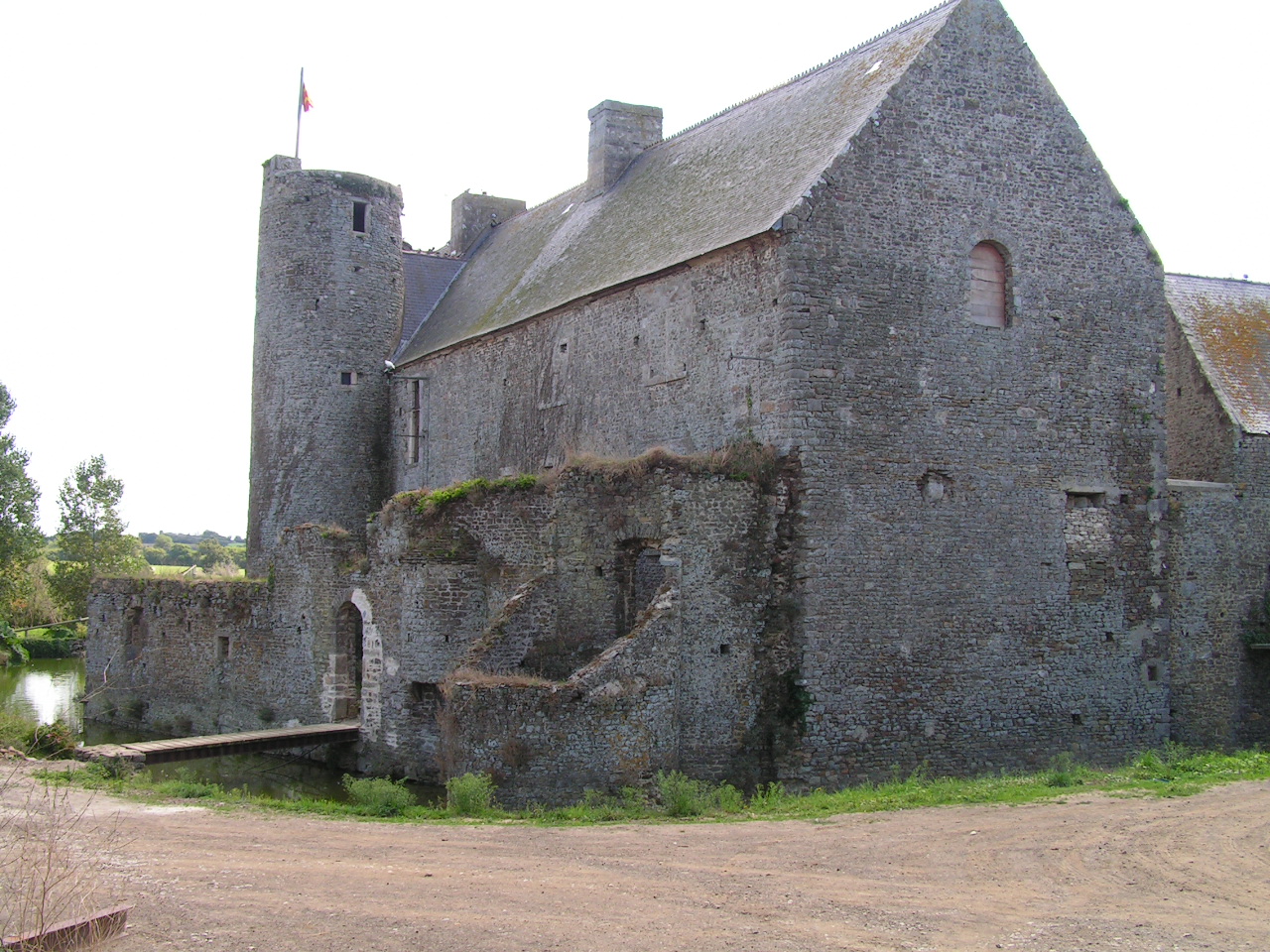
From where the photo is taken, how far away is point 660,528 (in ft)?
51.2

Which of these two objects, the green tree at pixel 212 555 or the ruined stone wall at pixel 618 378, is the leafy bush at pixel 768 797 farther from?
the green tree at pixel 212 555

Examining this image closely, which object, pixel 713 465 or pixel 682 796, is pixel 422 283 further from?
pixel 682 796

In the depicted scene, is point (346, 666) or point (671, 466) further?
point (346, 666)

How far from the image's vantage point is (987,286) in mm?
17797

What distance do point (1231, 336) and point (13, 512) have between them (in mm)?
44280

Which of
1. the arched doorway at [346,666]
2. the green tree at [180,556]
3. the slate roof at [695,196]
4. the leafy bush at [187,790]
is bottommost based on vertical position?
the leafy bush at [187,790]

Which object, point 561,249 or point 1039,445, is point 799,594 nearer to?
point 1039,445

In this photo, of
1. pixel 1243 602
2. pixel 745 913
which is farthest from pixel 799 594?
pixel 1243 602

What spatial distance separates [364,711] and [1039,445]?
1194 cm

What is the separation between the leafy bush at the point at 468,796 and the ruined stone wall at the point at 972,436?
4324 millimetres

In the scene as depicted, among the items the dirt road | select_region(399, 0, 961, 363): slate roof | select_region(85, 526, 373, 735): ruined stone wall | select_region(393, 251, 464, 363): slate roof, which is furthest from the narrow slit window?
the dirt road

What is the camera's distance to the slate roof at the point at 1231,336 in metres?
22.3

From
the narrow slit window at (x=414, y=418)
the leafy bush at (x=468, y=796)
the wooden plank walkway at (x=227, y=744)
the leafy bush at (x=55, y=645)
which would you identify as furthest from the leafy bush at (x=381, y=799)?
the leafy bush at (x=55, y=645)

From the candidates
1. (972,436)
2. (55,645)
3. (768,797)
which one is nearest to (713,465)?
(972,436)
